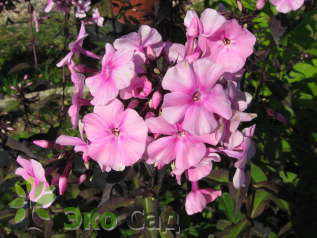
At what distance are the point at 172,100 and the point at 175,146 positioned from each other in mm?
120

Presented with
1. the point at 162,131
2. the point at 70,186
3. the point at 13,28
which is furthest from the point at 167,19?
the point at 13,28

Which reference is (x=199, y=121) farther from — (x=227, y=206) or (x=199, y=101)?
(x=227, y=206)

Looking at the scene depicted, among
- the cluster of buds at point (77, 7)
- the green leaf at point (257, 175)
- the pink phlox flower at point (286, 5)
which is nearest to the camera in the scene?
the pink phlox flower at point (286, 5)

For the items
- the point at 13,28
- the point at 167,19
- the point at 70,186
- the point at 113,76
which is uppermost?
the point at 113,76

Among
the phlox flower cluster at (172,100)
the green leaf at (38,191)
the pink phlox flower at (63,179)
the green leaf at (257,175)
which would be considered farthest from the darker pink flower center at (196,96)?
the green leaf at (257,175)

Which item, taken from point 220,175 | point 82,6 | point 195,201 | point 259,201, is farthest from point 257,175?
point 82,6

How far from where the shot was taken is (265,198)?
1.33 metres

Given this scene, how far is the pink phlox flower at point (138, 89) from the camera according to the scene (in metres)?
0.80

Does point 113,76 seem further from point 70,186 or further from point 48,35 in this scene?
point 48,35

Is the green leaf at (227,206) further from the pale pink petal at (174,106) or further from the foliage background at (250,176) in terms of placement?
the pale pink petal at (174,106)

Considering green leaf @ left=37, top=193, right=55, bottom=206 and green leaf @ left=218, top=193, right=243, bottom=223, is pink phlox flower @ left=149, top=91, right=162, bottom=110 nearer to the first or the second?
green leaf @ left=37, top=193, right=55, bottom=206

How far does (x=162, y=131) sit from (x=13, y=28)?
4236 millimetres

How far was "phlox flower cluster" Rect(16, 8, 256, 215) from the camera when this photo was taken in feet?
2.44

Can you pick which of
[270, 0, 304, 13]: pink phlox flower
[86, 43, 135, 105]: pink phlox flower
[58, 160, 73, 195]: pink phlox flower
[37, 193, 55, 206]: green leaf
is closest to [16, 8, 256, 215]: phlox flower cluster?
[86, 43, 135, 105]: pink phlox flower
